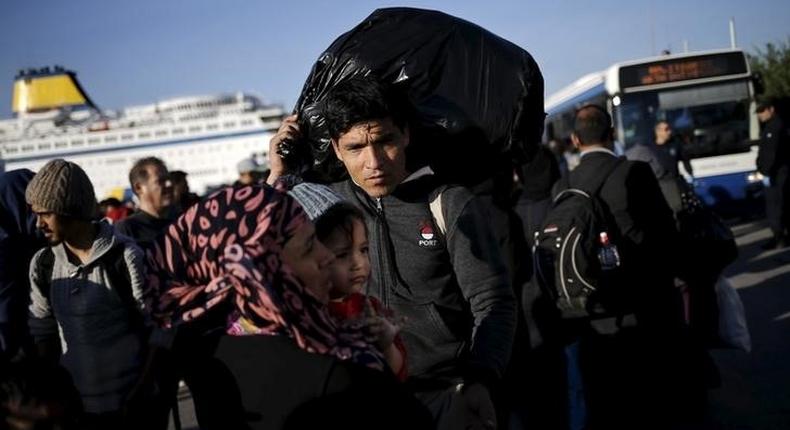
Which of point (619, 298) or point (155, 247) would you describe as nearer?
point (155, 247)

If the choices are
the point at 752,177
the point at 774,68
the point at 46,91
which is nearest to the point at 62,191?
the point at 752,177

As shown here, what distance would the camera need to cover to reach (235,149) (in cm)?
7462

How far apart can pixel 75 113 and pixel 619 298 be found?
7867 cm

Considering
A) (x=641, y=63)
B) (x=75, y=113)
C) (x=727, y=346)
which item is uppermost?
(x=75, y=113)

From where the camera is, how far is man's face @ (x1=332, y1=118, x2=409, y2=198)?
8.07ft

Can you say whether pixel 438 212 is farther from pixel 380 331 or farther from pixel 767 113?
pixel 767 113

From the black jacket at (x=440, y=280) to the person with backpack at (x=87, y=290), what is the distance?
1.42m

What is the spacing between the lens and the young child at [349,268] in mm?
1872

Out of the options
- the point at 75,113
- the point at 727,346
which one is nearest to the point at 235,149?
the point at 75,113

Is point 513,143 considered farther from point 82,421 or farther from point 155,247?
point 82,421

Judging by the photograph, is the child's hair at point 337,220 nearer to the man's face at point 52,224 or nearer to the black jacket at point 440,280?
the black jacket at point 440,280

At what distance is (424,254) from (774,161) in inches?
379

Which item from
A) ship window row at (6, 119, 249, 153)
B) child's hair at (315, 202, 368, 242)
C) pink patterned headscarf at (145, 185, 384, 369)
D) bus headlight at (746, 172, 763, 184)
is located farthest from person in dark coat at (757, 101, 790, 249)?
ship window row at (6, 119, 249, 153)

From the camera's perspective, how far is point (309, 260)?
5.83 feet
